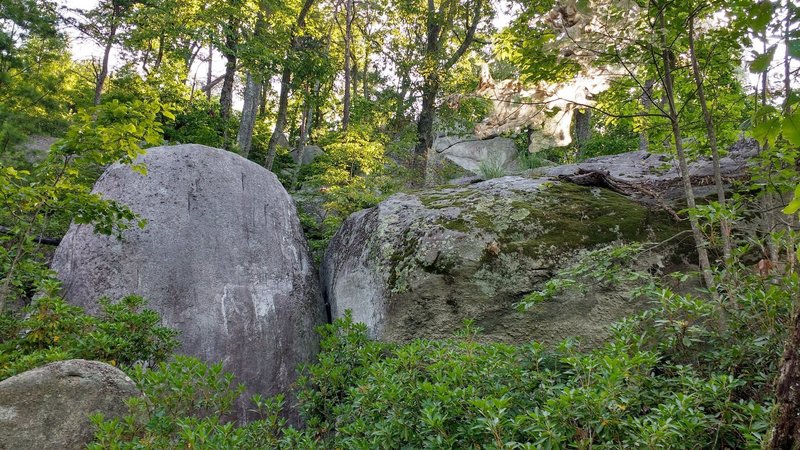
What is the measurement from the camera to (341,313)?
497 centimetres

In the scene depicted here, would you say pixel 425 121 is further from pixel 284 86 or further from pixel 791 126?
pixel 791 126

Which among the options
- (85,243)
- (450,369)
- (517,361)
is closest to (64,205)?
(85,243)

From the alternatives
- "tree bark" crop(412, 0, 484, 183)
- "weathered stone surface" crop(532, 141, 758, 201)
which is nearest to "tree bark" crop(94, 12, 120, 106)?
"tree bark" crop(412, 0, 484, 183)

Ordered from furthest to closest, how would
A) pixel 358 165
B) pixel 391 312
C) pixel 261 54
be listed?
1. pixel 261 54
2. pixel 358 165
3. pixel 391 312

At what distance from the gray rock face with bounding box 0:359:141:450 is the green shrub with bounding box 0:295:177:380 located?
263mm

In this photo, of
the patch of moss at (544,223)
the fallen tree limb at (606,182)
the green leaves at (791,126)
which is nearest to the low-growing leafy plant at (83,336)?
the patch of moss at (544,223)

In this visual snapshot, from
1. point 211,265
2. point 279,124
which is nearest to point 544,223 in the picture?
point 211,265

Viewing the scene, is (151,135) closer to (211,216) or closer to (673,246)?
(211,216)

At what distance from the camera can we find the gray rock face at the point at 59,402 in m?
2.87

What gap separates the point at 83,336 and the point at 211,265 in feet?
6.02

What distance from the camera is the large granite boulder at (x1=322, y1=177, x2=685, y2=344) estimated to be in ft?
12.1

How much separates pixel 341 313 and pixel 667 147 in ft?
11.4

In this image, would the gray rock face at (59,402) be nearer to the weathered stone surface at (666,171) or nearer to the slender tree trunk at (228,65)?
the weathered stone surface at (666,171)

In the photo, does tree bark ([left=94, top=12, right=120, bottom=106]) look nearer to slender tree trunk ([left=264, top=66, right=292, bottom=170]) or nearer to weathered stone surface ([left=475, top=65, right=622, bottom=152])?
slender tree trunk ([left=264, top=66, right=292, bottom=170])
